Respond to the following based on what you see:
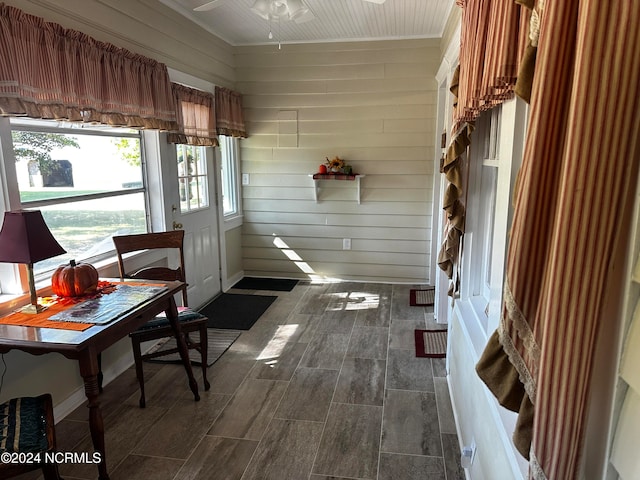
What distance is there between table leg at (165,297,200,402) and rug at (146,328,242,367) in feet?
1.40

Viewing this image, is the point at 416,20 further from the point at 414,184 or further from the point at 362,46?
the point at 414,184

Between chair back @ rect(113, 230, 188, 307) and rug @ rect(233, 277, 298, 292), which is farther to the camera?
rug @ rect(233, 277, 298, 292)

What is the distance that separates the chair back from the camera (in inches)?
108

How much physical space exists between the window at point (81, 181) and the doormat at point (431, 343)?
2.40m

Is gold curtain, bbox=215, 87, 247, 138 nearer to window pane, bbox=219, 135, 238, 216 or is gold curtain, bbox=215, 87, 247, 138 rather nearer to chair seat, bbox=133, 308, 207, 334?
window pane, bbox=219, 135, 238, 216

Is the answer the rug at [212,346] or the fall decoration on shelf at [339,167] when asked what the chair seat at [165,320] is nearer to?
the rug at [212,346]

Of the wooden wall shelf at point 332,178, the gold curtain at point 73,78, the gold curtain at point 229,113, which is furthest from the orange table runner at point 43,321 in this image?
the wooden wall shelf at point 332,178

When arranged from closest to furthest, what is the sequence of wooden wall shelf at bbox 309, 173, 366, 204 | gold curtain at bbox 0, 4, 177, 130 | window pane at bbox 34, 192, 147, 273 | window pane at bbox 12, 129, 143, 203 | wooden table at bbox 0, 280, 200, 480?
wooden table at bbox 0, 280, 200, 480 → gold curtain at bbox 0, 4, 177, 130 → window pane at bbox 12, 129, 143, 203 → window pane at bbox 34, 192, 147, 273 → wooden wall shelf at bbox 309, 173, 366, 204

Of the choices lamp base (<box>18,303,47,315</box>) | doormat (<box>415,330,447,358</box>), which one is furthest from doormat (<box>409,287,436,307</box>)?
lamp base (<box>18,303,47,315</box>)

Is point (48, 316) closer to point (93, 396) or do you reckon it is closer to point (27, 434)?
point (93, 396)

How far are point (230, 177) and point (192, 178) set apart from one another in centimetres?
96

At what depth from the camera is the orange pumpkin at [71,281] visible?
7.23 feet

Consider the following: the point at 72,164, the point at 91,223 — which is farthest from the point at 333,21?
the point at 91,223

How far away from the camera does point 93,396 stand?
6.16 feet
